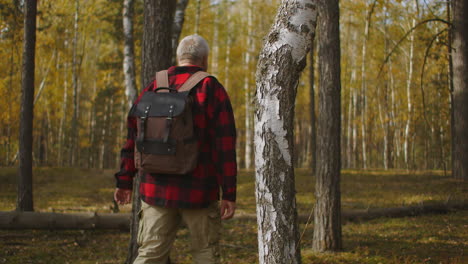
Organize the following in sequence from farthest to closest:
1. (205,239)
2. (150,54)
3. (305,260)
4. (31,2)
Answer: (31,2) → (305,260) → (150,54) → (205,239)

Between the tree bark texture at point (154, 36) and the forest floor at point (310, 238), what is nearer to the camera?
the tree bark texture at point (154, 36)

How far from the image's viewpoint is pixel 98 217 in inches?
277

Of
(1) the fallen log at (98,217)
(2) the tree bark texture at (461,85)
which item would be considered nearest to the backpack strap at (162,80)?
(1) the fallen log at (98,217)

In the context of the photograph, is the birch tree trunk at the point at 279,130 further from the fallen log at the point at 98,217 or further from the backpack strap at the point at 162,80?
the fallen log at the point at 98,217

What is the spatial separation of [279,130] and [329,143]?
10.4 ft

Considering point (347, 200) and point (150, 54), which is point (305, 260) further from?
point (347, 200)

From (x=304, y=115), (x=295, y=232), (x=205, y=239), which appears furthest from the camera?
(x=304, y=115)

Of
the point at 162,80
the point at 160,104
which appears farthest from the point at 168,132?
the point at 162,80

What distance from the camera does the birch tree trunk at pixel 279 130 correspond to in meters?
2.45

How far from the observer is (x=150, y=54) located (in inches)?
183

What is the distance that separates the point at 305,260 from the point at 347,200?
5409 millimetres

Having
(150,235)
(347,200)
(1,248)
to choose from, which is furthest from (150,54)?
(347,200)

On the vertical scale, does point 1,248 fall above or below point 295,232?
below

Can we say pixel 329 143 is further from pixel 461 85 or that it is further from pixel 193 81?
pixel 461 85
